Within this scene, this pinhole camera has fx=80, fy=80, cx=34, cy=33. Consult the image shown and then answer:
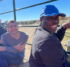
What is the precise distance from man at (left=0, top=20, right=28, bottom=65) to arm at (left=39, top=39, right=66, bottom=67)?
0.97 m

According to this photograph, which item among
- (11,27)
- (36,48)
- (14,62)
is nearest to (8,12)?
(11,27)

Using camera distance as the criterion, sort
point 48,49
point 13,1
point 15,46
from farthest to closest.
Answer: point 13,1
point 15,46
point 48,49

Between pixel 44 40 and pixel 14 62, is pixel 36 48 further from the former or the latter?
pixel 14 62

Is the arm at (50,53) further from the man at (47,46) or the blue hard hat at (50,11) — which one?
the blue hard hat at (50,11)

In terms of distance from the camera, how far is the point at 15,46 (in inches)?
67.0

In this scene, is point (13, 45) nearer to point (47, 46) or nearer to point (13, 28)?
point (13, 28)

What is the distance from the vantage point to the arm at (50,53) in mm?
831

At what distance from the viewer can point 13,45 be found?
1776 mm

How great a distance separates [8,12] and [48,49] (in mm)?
1650

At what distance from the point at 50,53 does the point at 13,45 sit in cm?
113

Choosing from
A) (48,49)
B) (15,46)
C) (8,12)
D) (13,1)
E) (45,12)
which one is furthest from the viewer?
(8,12)

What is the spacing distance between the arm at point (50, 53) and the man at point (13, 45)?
0.97 meters

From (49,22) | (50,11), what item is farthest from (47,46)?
(50,11)

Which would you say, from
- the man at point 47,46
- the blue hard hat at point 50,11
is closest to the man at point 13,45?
the man at point 47,46
